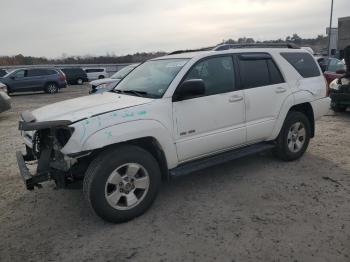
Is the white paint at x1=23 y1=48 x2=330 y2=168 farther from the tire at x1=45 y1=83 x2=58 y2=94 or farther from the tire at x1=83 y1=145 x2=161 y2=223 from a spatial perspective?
the tire at x1=45 y1=83 x2=58 y2=94

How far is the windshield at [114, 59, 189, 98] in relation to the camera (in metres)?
4.50

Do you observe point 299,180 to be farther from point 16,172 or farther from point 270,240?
point 16,172

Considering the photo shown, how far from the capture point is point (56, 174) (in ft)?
12.8

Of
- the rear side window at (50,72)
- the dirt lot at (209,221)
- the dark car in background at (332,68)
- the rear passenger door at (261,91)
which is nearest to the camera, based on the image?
the dirt lot at (209,221)

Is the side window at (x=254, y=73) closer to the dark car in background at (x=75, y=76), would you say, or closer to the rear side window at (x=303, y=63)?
the rear side window at (x=303, y=63)

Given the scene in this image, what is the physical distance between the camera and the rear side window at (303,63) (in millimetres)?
5746

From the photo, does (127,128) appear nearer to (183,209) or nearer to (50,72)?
(183,209)

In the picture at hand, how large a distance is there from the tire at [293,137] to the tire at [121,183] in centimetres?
239

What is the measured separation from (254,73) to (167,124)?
1.75 metres

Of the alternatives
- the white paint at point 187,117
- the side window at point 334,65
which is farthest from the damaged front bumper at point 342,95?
the white paint at point 187,117

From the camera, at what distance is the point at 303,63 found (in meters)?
5.93

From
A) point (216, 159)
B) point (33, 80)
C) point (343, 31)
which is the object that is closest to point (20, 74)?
point (33, 80)

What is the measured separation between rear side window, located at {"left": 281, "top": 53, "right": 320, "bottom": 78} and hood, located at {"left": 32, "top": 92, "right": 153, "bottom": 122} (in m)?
2.70

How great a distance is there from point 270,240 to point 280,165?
2.36m
